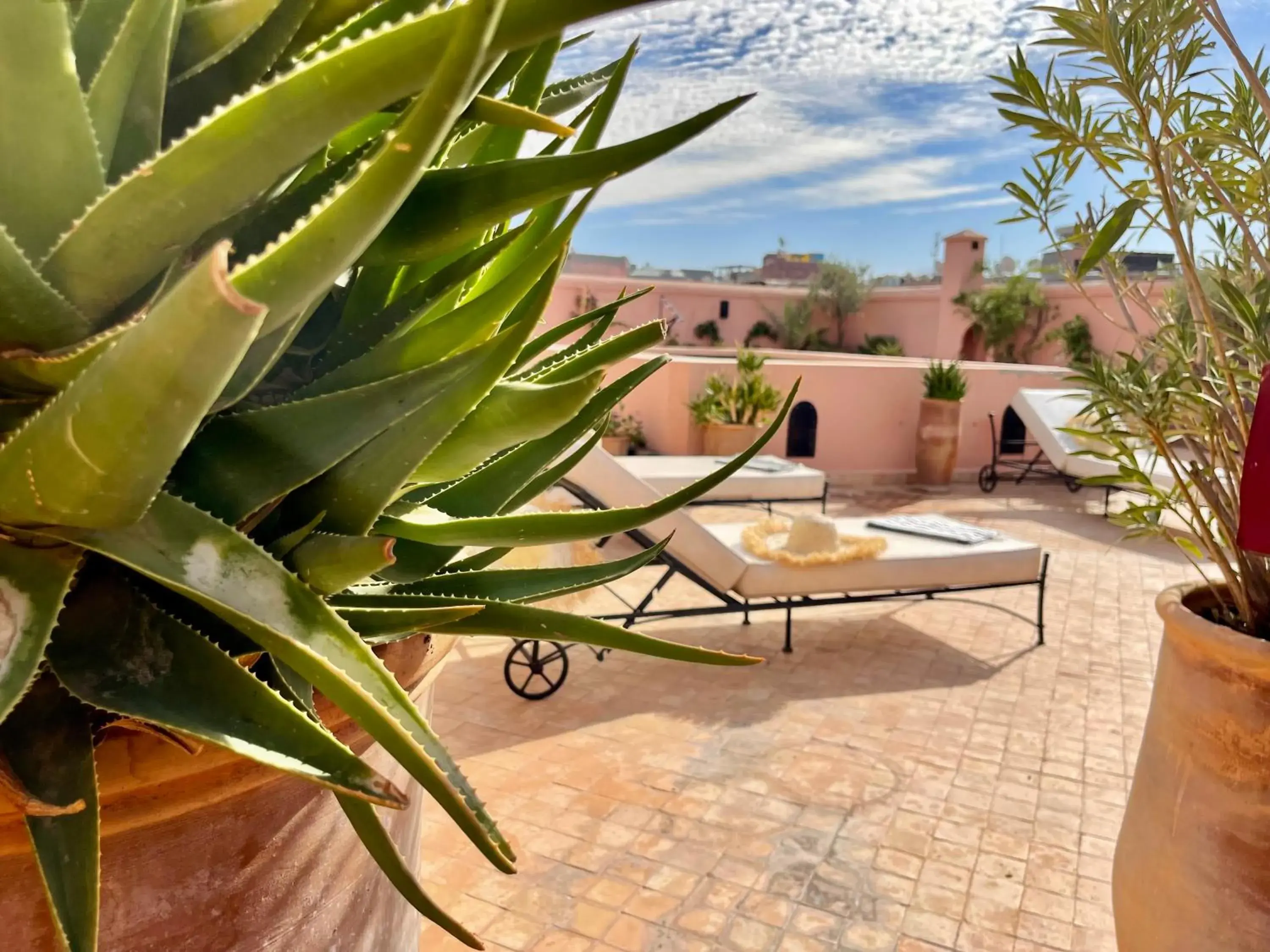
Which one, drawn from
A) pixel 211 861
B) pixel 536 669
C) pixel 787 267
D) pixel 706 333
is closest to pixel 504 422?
pixel 211 861

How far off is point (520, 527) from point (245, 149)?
1.23ft

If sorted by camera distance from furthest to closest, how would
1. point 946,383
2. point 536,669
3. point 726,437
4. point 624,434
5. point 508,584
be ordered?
point 946,383 < point 624,434 < point 726,437 < point 536,669 < point 508,584

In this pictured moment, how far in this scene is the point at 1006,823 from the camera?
290cm

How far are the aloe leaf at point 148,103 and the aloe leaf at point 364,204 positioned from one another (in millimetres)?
207

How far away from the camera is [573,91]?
892 millimetres

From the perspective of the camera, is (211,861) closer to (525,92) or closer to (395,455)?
(395,455)

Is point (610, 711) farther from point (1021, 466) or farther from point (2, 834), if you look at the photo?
point (1021, 466)

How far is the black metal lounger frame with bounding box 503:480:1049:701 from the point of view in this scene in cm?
379

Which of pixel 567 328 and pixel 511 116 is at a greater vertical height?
pixel 511 116

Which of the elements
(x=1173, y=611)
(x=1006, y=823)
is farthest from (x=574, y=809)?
(x=1173, y=611)

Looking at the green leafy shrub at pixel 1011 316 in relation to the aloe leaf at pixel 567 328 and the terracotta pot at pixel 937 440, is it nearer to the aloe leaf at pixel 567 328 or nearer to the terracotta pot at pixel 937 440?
the terracotta pot at pixel 937 440

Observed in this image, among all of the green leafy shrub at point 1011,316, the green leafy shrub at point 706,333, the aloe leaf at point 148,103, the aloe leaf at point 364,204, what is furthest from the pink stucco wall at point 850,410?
the green leafy shrub at point 706,333

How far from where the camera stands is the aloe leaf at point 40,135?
465 mm

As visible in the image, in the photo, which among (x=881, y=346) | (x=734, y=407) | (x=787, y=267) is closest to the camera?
(x=734, y=407)
